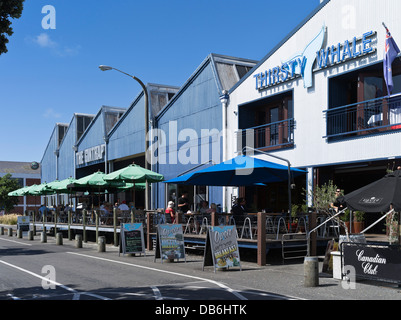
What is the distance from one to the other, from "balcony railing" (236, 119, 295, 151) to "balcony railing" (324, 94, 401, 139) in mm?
2173

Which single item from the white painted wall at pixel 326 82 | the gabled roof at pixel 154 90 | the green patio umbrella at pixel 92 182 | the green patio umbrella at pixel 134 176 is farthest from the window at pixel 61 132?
the white painted wall at pixel 326 82

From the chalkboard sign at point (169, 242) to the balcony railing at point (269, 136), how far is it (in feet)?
23.1

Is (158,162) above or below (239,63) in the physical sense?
below

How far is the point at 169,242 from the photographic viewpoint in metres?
14.9

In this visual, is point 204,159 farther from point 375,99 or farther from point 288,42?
point 375,99

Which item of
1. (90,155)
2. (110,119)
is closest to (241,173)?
(110,119)

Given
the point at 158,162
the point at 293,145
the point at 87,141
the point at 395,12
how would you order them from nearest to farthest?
1. the point at 395,12
2. the point at 293,145
3. the point at 158,162
4. the point at 87,141

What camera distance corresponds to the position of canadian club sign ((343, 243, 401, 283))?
31.3ft

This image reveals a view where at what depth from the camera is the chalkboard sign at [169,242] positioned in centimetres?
1477

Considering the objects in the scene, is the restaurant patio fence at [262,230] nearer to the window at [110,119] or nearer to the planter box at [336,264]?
the planter box at [336,264]

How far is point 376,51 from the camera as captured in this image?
632 inches

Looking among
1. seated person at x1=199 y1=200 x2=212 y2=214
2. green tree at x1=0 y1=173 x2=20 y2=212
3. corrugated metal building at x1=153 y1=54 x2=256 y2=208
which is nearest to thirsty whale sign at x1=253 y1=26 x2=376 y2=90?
corrugated metal building at x1=153 y1=54 x2=256 y2=208
